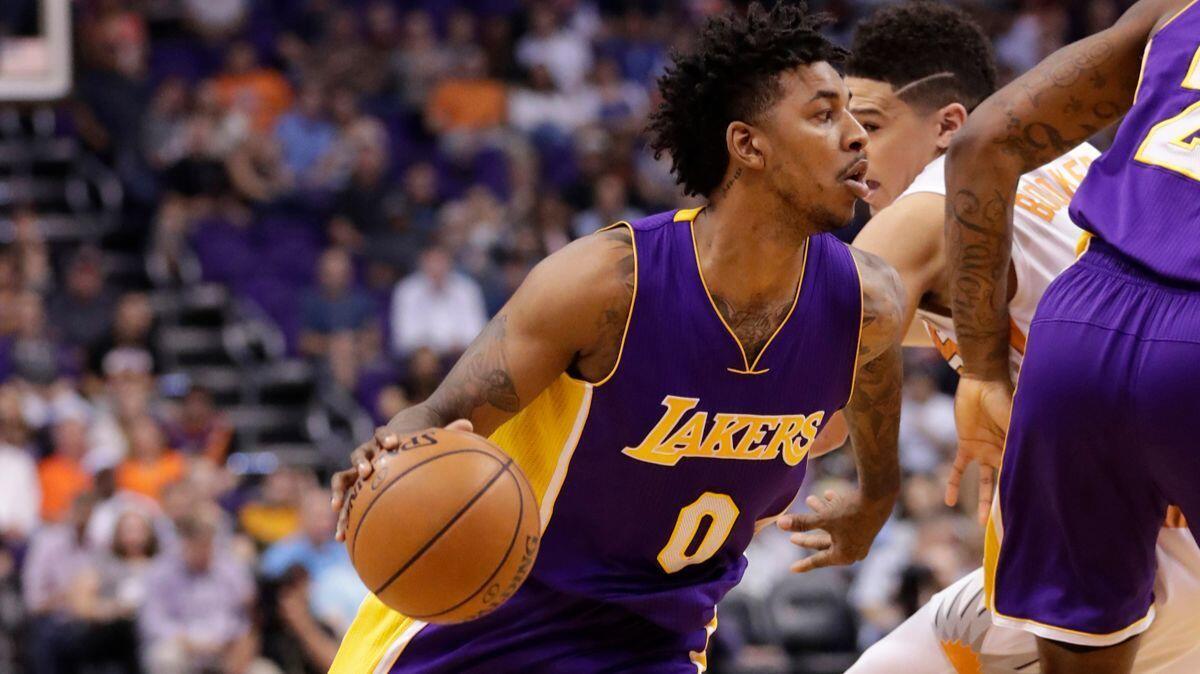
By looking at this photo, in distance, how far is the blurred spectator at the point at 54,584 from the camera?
9148 millimetres

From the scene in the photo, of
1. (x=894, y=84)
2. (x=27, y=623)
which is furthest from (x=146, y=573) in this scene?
(x=894, y=84)

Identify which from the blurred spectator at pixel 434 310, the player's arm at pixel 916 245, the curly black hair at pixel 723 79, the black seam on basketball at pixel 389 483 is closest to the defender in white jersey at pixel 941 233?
the player's arm at pixel 916 245

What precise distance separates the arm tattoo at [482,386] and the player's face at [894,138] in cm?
147

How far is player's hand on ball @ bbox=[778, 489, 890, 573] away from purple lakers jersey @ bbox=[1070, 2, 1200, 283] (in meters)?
1.28

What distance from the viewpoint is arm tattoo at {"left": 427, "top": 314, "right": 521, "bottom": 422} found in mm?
3506

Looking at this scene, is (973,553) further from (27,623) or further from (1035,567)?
(1035,567)

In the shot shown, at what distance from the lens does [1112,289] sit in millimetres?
3152

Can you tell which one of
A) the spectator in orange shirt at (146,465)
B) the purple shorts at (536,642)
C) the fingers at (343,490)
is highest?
the fingers at (343,490)

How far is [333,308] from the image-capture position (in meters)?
13.0

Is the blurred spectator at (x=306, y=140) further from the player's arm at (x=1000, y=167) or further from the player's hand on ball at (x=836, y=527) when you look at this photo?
the player's arm at (x=1000, y=167)

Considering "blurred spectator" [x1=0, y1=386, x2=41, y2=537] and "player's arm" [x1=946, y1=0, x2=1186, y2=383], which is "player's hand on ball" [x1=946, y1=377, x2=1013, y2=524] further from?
"blurred spectator" [x1=0, y1=386, x2=41, y2=537]

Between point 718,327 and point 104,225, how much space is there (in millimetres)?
10796

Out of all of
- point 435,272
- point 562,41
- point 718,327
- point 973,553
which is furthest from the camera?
point 562,41

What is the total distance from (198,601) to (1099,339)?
290 inches
